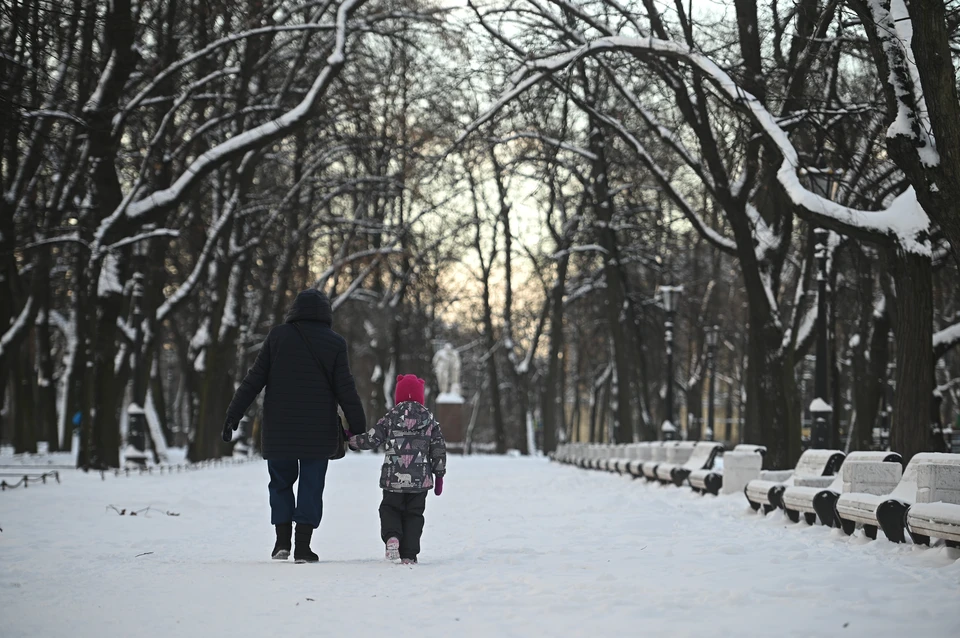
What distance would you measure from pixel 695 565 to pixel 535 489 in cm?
1149

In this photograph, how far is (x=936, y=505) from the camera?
330 inches

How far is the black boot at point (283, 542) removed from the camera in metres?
8.61

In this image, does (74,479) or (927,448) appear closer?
(927,448)

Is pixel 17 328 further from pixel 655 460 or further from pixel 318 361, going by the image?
pixel 318 361

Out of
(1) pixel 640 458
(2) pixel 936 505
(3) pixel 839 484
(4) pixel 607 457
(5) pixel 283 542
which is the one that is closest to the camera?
(2) pixel 936 505

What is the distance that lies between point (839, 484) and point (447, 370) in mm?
34425

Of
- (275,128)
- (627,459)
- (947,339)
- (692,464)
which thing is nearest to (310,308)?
(692,464)

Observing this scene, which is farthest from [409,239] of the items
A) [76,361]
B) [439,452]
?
[439,452]

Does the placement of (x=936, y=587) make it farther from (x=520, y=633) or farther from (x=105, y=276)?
(x=105, y=276)

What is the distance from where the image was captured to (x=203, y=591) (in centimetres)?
683

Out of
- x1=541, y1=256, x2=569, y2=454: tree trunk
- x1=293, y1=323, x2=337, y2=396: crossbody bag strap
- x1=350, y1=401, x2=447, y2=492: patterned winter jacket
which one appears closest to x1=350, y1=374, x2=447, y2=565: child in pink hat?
x1=350, y1=401, x2=447, y2=492: patterned winter jacket

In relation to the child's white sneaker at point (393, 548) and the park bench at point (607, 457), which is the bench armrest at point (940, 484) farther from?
the park bench at point (607, 457)

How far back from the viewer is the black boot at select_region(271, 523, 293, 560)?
Answer: 8609 mm

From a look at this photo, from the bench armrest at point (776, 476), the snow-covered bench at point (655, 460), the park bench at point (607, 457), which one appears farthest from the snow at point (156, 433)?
the bench armrest at point (776, 476)
